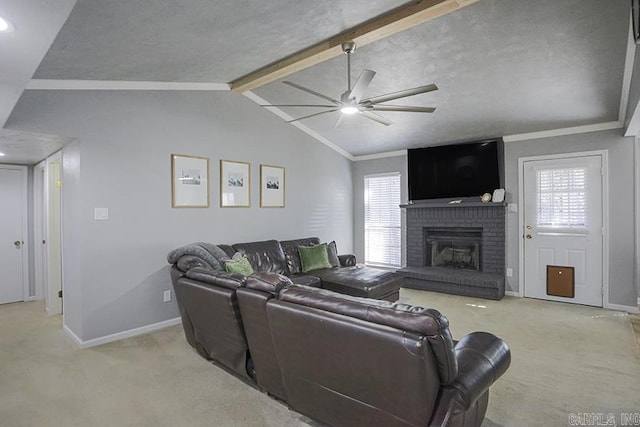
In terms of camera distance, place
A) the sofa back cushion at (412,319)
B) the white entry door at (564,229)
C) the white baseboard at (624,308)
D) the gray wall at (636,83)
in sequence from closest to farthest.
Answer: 1. the sofa back cushion at (412,319)
2. the gray wall at (636,83)
3. the white baseboard at (624,308)
4. the white entry door at (564,229)

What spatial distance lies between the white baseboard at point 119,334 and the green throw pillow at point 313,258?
5.90ft

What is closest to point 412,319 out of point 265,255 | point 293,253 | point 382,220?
point 265,255

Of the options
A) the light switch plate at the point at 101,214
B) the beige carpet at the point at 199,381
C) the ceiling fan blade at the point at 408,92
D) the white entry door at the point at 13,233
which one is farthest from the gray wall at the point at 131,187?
the ceiling fan blade at the point at 408,92

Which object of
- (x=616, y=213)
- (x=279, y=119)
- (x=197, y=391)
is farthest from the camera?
(x=279, y=119)

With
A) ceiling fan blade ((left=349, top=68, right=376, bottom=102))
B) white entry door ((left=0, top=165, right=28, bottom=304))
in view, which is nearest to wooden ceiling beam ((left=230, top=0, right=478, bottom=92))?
ceiling fan blade ((left=349, top=68, right=376, bottom=102))

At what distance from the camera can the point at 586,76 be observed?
3.52 m

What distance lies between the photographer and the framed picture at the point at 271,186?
511cm

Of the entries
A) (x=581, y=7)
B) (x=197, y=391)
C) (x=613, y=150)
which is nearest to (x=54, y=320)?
(x=197, y=391)

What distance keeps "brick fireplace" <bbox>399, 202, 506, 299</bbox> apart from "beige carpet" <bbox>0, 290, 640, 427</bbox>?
3.90 ft

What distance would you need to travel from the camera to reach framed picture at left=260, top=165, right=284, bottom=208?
5.11 meters

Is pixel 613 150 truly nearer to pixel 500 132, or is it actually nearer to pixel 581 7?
pixel 500 132

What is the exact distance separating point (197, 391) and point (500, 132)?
16.8ft

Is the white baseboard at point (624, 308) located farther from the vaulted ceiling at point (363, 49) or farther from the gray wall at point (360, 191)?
the gray wall at point (360, 191)

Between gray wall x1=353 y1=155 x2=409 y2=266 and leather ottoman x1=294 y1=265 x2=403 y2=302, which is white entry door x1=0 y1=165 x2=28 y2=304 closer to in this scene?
leather ottoman x1=294 y1=265 x2=403 y2=302
